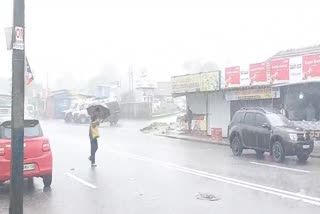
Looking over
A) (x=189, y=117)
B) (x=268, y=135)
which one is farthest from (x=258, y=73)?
(x=189, y=117)

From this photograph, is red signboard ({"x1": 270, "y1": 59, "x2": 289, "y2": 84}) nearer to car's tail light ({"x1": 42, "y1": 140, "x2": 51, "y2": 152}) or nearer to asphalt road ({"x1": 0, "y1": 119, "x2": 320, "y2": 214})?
asphalt road ({"x1": 0, "y1": 119, "x2": 320, "y2": 214})

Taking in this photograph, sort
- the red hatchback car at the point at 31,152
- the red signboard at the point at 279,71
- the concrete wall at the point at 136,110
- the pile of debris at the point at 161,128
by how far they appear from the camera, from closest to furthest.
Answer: the red hatchback car at the point at 31,152, the red signboard at the point at 279,71, the pile of debris at the point at 161,128, the concrete wall at the point at 136,110

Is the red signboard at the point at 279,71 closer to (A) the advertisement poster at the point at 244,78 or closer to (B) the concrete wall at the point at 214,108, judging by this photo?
(A) the advertisement poster at the point at 244,78

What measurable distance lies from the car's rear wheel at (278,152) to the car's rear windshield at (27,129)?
819 cm

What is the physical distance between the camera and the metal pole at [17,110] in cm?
721

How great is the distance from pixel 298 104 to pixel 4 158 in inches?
586

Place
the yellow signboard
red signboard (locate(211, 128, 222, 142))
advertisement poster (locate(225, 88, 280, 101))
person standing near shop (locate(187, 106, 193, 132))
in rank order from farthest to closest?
1. person standing near shop (locate(187, 106, 193, 132))
2. the yellow signboard
3. red signboard (locate(211, 128, 222, 142))
4. advertisement poster (locate(225, 88, 280, 101))

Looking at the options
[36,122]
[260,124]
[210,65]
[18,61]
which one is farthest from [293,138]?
[210,65]

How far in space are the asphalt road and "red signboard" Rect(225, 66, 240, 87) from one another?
25.0 ft

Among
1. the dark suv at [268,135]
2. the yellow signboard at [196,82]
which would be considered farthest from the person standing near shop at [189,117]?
the dark suv at [268,135]

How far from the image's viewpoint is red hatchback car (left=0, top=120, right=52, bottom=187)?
33.5 ft

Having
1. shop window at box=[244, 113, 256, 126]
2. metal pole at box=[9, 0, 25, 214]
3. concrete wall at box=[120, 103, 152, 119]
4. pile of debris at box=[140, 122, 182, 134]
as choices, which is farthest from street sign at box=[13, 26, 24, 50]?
concrete wall at box=[120, 103, 152, 119]

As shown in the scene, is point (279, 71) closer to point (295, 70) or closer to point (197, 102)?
point (295, 70)

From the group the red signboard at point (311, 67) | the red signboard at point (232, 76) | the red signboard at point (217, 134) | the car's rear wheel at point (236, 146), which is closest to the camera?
the car's rear wheel at point (236, 146)
